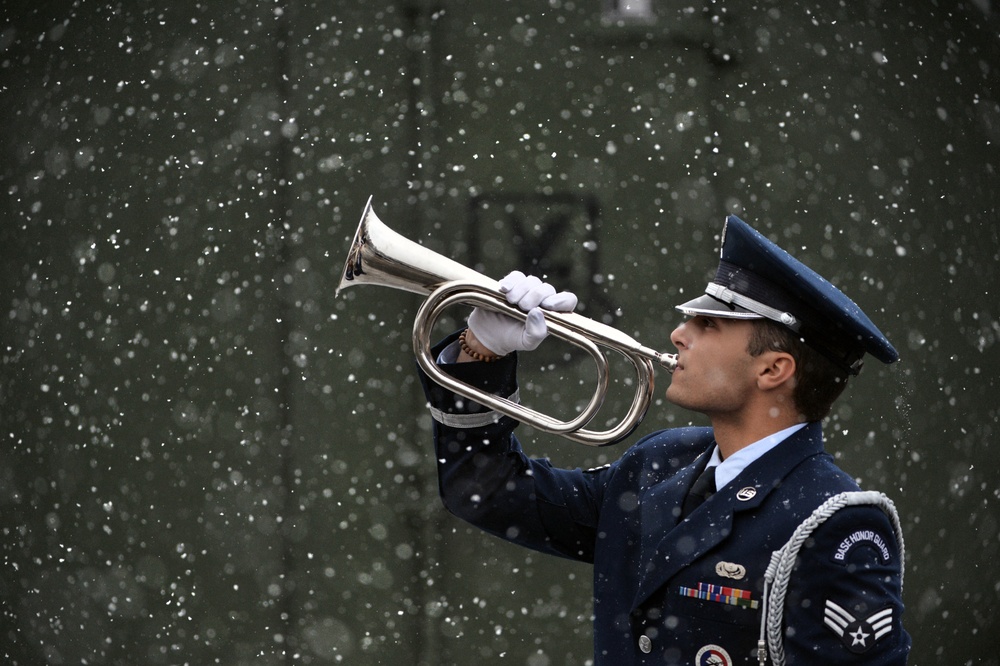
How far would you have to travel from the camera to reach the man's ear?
2.04m

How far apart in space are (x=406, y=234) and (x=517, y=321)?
2.73 ft

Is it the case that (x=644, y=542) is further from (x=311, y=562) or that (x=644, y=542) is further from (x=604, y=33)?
(x=604, y=33)

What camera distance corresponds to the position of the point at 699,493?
6.86ft

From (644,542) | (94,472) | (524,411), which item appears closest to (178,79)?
(94,472)

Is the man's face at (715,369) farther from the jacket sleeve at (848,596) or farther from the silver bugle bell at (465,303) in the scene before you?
the jacket sleeve at (848,596)

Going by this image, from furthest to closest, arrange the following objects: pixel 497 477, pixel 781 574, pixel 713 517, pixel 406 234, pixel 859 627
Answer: pixel 406 234 < pixel 497 477 < pixel 713 517 < pixel 781 574 < pixel 859 627

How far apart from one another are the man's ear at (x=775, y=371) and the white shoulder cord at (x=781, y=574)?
24cm

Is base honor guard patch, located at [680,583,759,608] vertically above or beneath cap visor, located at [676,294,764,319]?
beneath

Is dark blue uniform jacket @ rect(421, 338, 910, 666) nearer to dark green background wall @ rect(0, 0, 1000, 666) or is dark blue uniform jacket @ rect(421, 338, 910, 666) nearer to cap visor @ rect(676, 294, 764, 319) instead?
cap visor @ rect(676, 294, 764, 319)

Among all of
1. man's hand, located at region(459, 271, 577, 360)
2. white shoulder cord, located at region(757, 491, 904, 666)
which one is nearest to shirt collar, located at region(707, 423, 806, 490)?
white shoulder cord, located at region(757, 491, 904, 666)

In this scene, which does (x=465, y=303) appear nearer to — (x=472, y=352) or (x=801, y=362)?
(x=472, y=352)

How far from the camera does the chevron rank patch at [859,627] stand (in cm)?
175

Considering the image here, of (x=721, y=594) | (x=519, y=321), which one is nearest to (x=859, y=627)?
(x=721, y=594)

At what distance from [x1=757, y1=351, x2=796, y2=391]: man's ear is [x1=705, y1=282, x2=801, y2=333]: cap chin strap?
0.18 ft
